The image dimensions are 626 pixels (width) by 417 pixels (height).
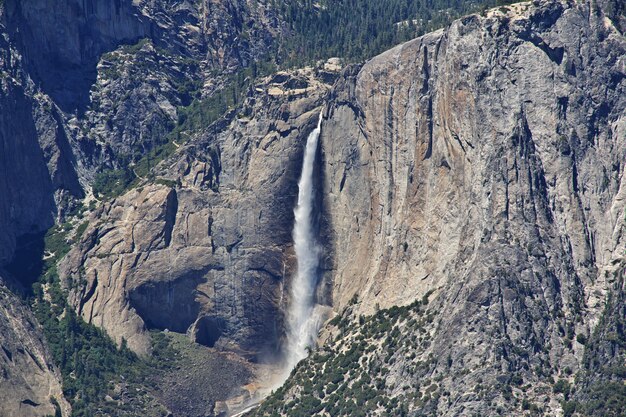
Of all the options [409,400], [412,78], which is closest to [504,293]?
[409,400]

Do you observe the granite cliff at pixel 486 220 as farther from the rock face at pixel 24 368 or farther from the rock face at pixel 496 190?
the rock face at pixel 24 368

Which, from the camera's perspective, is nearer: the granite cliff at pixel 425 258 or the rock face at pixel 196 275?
the granite cliff at pixel 425 258

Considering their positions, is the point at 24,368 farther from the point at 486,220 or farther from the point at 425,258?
the point at 486,220

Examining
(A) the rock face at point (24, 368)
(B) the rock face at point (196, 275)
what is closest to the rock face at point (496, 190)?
(B) the rock face at point (196, 275)

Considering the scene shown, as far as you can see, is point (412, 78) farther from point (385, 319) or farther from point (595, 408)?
point (595, 408)

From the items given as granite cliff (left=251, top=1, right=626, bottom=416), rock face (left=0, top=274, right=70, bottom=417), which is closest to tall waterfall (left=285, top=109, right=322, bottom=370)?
granite cliff (left=251, top=1, right=626, bottom=416)

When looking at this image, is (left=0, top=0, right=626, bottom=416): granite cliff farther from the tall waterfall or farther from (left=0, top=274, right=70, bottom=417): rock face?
the tall waterfall

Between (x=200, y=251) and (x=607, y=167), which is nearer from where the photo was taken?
(x=607, y=167)
